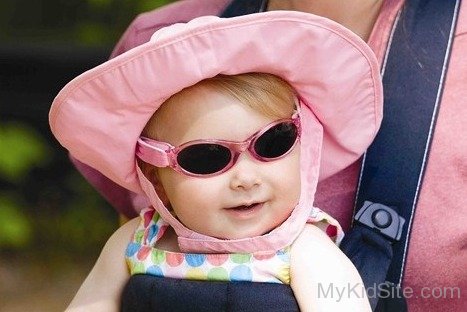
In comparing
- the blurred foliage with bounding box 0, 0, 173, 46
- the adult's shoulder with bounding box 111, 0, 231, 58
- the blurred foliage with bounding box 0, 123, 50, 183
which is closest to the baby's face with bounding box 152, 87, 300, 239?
the adult's shoulder with bounding box 111, 0, 231, 58

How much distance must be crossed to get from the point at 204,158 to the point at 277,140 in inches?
5.1

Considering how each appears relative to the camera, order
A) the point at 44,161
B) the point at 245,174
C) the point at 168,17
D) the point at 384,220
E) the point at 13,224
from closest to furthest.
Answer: the point at 245,174, the point at 384,220, the point at 168,17, the point at 13,224, the point at 44,161

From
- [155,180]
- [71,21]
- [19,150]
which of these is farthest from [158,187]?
[71,21]

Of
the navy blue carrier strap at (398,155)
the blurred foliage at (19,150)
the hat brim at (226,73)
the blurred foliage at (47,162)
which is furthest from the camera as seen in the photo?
the blurred foliage at (47,162)

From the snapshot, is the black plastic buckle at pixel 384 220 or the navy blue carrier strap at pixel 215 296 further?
the black plastic buckle at pixel 384 220

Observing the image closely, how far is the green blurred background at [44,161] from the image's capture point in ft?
12.1

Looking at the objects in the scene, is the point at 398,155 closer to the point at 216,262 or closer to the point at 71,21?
the point at 216,262

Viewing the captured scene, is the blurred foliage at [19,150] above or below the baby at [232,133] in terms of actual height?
below

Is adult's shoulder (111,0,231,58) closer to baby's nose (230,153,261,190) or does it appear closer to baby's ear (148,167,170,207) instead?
baby's ear (148,167,170,207)

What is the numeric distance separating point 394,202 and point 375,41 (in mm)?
316

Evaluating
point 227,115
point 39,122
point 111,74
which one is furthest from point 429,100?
point 39,122

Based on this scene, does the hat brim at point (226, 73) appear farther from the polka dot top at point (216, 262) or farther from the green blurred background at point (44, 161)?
the green blurred background at point (44, 161)

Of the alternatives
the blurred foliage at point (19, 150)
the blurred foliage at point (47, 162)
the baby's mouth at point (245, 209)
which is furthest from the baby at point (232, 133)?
the blurred foliage at point (47, 162)

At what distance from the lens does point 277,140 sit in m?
1.85
